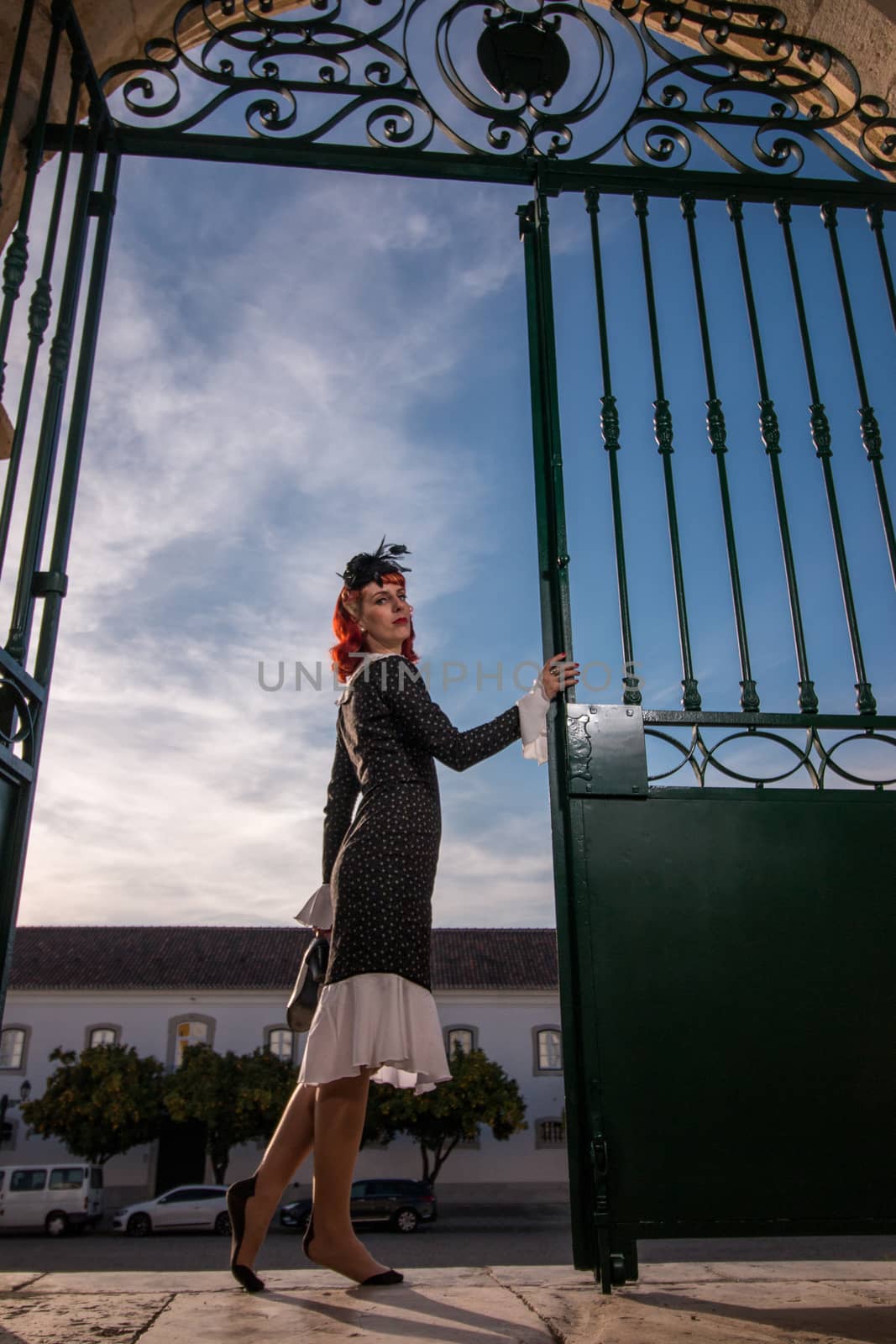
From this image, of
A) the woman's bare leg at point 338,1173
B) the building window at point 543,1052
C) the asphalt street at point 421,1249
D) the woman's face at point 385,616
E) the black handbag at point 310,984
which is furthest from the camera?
the building window at point 543,1052

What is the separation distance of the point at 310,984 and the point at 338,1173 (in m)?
0.46

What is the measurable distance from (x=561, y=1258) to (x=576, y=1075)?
609 inches

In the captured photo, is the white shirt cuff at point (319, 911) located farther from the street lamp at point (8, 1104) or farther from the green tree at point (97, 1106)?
the street lamp at point (8, 1104)

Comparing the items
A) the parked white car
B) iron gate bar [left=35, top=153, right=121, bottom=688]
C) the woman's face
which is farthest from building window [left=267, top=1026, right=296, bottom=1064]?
iron gate bar [left=35, top=153, right=121, bottom=688]

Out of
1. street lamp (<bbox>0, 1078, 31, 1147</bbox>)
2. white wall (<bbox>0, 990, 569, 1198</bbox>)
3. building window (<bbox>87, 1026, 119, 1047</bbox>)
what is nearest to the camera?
street lamp (<bbox>0, 1078, 31, 1147</bbox>)

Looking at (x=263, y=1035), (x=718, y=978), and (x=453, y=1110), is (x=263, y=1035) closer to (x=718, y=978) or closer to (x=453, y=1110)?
(x=453, y=1110)

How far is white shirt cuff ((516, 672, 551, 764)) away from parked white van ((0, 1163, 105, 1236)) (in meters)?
22.3

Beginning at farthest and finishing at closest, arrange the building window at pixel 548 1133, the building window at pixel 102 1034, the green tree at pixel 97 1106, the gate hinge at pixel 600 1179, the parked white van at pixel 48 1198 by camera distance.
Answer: the building window at pixel 102 1034
the building window at pixel 548 1133
the green tree at pixel 97 1106
the parked white van at pixel 48 1198
the gate hinge at pixel 600 1179

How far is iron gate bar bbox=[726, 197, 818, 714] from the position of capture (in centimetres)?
264

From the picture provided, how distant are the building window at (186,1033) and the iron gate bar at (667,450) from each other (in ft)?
89.5

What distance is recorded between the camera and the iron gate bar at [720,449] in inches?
103

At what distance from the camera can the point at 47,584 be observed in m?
2.54

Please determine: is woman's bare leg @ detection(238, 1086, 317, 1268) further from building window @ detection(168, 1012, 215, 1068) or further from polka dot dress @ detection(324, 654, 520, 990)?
building window @ detection(168, 1012, 215, 1068)

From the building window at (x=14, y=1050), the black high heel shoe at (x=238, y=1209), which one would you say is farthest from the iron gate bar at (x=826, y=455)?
the building window at (x=14, y=1050)
